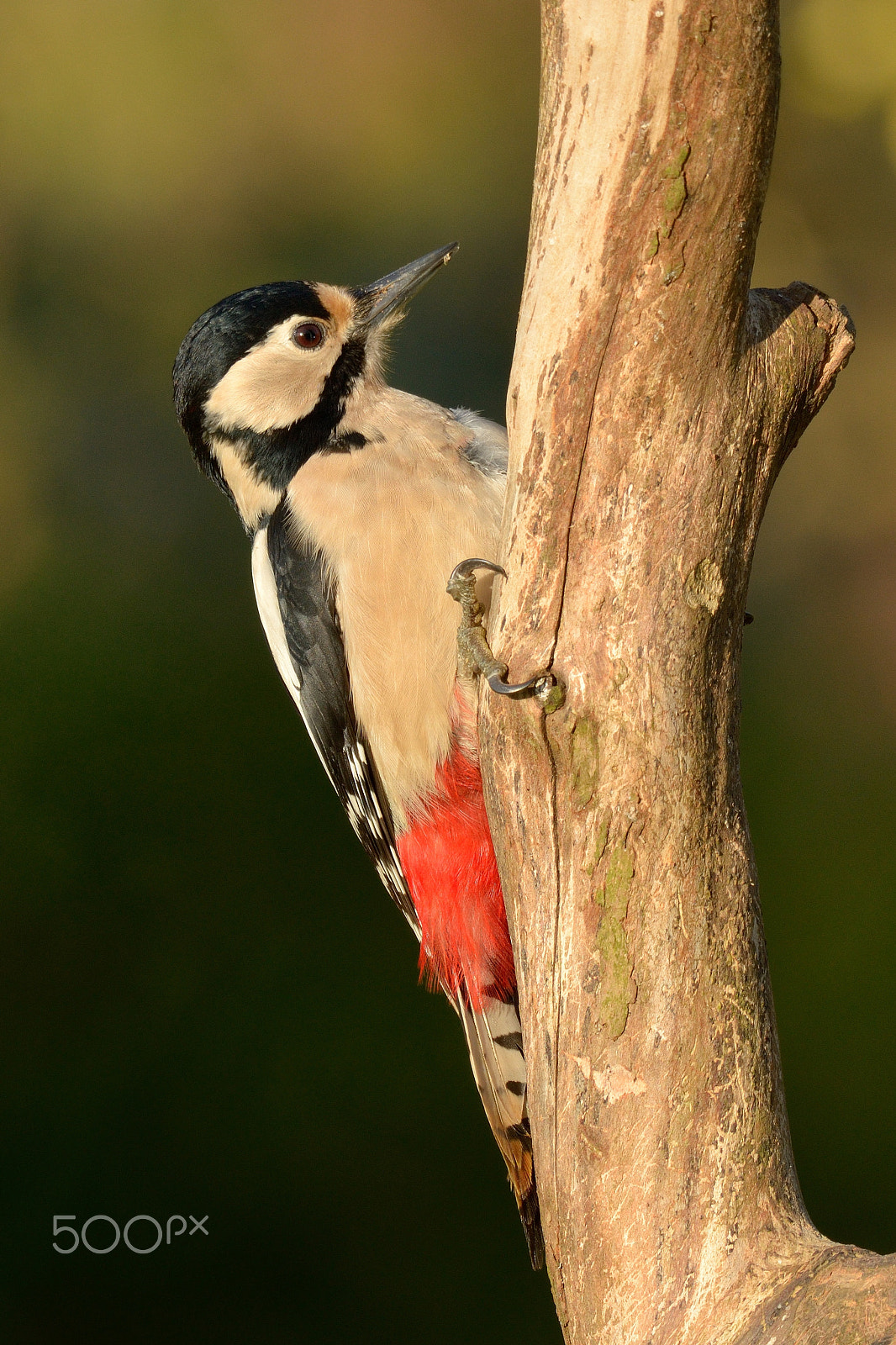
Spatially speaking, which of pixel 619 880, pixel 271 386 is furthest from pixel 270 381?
pixel 619 880

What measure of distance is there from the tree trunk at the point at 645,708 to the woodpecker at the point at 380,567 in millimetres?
336

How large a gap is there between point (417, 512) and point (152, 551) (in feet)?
6.80

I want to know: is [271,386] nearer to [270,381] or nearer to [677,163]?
[270,381]

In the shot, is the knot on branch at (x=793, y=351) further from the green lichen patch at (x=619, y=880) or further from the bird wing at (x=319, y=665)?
the bird wing at (x=319, y=665)

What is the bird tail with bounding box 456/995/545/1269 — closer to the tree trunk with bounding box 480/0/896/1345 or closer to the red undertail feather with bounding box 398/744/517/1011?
the red undertail feather with bounding box 398/744/517/1011

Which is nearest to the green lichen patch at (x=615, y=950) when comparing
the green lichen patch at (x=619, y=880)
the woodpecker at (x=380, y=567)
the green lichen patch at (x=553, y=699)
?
the green lichen patch at (x=619, y=880)

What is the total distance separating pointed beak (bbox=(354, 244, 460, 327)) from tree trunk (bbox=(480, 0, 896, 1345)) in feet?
2.49

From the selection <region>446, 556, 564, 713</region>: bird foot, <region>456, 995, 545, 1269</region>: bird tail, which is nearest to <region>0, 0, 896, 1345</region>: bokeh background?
<region>456, 995, 545, 1269</region>: bird tail

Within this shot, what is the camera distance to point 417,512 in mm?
1577

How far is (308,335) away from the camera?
6.01 feet

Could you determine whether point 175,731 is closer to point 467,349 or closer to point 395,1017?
point 395,1017

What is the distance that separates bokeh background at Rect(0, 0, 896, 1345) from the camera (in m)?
3.14

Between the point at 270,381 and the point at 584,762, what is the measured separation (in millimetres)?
924

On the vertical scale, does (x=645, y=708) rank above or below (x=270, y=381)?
below
